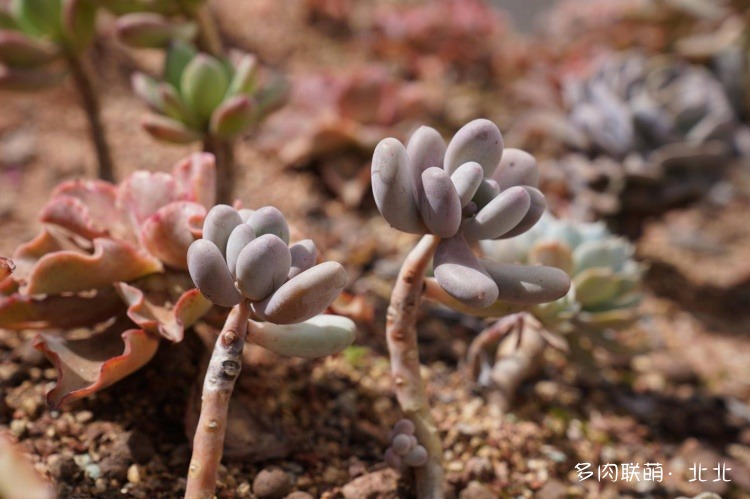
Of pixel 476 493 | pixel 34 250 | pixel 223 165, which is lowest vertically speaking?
Answer: pixel 476 493

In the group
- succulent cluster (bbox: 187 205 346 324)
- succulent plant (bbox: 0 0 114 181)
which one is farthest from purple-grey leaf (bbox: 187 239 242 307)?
succulent plant (bbox: 0 0 114 181)

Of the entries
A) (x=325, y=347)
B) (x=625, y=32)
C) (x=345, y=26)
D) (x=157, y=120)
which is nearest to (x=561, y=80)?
(x=625, y=32)

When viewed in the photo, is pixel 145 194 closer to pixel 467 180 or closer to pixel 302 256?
pixel 302 256

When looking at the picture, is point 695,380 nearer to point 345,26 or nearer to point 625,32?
point 625,32

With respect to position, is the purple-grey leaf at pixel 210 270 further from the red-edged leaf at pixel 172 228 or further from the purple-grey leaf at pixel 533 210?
the purple-grey leaf at pixel 533 210

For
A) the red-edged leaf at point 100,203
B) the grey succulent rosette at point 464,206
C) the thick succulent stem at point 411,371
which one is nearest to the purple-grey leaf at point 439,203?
the grey succulent rosette at point 464,206

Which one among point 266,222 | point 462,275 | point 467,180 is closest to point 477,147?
point 467,180
